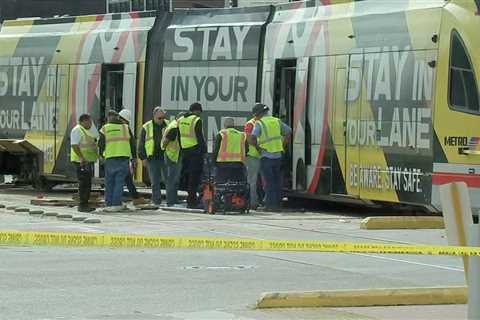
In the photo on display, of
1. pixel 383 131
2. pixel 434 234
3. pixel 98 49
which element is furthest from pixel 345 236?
pixel 98 49

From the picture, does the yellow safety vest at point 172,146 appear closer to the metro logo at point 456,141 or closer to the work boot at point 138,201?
the work boot at point 138,201

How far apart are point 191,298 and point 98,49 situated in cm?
1244

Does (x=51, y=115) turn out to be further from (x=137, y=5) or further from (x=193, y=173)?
(x=137, y=5)

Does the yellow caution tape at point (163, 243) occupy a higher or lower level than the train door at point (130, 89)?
lower

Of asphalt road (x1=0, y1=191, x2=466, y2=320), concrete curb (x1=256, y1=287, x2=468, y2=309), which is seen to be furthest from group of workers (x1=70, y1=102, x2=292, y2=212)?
concrete curb (x1=256, y1=287, x2=468, y2=309)

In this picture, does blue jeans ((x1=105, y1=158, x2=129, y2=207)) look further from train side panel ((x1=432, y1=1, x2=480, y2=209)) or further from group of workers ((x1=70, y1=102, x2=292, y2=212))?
train side panel ((x1=432, y1=1, x2=480, y2=209))

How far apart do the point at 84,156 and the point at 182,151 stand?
1753 mm

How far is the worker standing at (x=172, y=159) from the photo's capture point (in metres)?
17.9

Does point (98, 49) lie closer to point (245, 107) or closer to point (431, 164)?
point (245, 107)

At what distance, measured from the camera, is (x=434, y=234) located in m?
14.3

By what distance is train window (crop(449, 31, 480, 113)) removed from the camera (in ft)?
47.3

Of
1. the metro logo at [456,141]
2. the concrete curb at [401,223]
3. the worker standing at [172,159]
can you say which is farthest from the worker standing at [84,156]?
the metro logo at [456,141]

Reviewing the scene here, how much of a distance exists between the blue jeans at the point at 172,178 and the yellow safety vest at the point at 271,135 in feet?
5.79

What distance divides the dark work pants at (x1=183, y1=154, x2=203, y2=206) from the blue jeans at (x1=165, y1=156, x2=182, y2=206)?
0.22 meters
